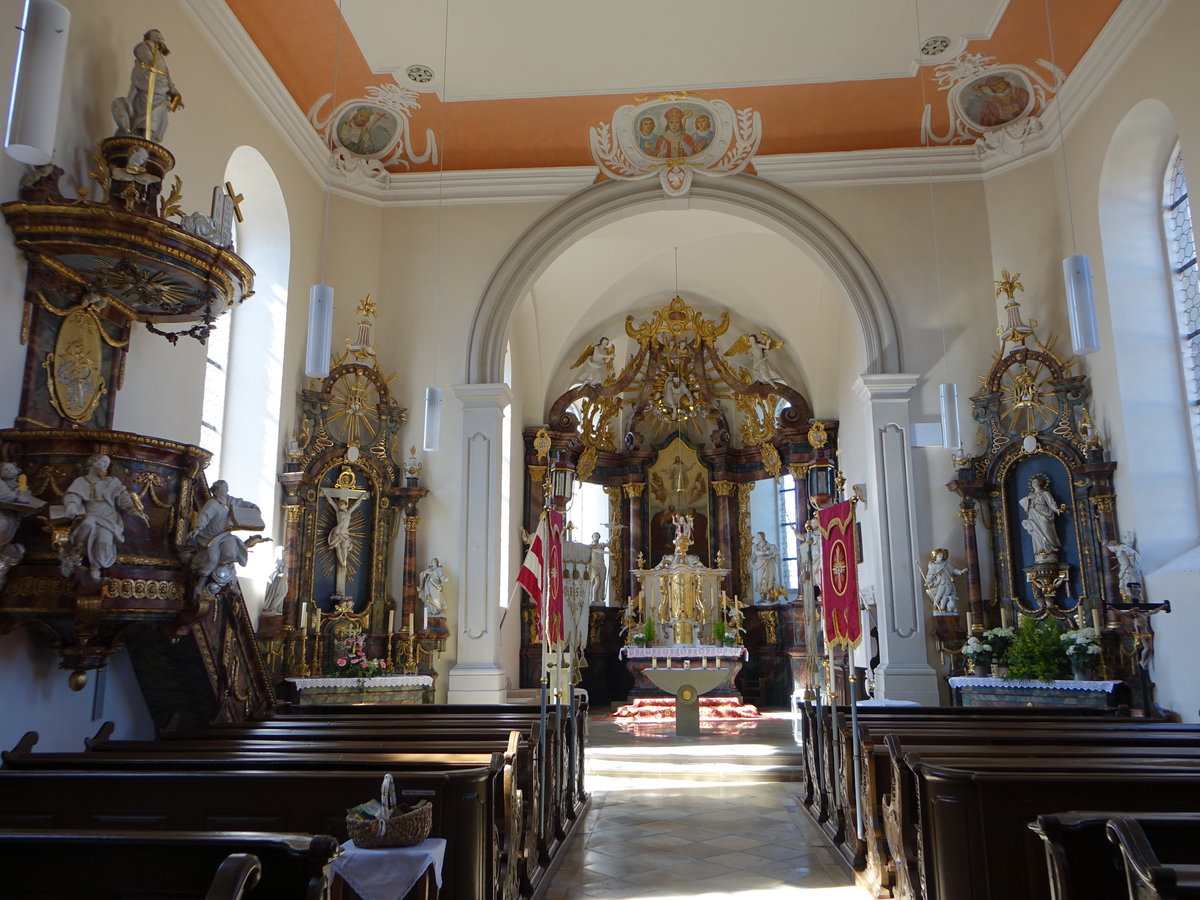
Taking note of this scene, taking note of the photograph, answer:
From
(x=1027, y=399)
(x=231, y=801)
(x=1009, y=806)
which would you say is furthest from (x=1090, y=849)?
(x=1027, y=399)

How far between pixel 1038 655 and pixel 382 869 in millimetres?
7457

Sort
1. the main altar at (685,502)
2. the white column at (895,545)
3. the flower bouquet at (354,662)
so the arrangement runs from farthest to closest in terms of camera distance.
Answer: the main altar at (685,502) < the white column at (895,545) < the flower bouquet at (354,662)

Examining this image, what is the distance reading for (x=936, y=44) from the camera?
9.58 meters

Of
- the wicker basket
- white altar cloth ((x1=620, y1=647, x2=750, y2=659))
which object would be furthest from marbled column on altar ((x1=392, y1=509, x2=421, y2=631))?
the wicker basket

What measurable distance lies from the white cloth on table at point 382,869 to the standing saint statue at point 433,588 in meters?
7.06

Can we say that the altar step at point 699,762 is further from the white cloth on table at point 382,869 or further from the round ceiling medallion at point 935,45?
the round ceiling medallion at point 935,45

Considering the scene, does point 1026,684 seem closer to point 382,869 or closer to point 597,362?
point 597,362

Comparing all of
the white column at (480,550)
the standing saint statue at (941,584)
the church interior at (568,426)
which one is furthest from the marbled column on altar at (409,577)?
the standing saint statue at (941,584)

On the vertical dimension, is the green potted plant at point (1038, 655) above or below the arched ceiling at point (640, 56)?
below

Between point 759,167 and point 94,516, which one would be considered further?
point 759,167

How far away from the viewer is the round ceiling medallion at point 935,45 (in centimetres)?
948

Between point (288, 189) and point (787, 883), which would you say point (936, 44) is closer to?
point (288, 189)

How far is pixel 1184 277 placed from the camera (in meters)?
8.91

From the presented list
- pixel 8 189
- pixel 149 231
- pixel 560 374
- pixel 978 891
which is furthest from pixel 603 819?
pixel 560 374
